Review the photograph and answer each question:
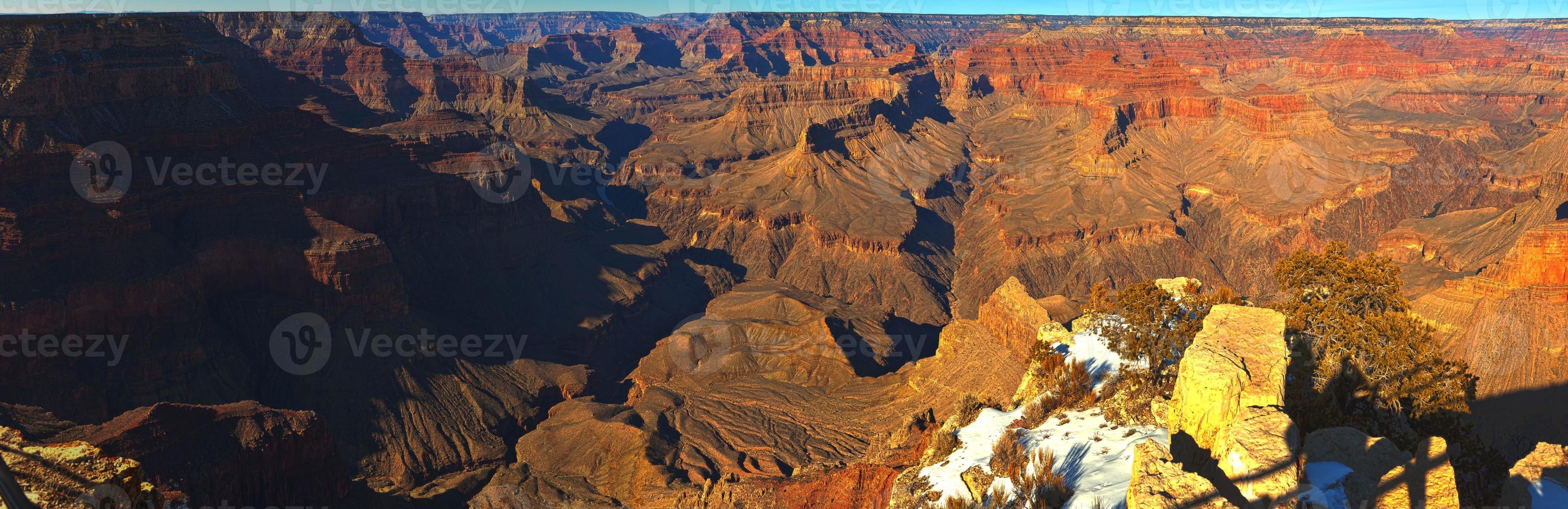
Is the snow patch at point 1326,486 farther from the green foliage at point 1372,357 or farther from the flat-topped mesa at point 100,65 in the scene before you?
the flat-topped mesa at point 100,65

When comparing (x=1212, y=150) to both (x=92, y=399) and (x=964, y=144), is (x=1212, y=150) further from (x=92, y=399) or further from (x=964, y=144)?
(x=92, y=399)

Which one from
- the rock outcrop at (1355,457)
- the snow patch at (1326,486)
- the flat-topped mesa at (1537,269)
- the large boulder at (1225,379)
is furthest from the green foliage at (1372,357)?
the flat-topped mesa at (1537,269)

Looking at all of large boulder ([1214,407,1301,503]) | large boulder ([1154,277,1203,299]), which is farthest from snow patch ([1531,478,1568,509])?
large boulder ([1154,277,1203,299])

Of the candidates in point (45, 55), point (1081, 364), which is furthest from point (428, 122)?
point (1081, 364)

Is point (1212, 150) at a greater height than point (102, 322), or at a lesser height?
lesser

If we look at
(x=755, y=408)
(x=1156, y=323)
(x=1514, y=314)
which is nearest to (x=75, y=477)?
(x=1156, y=323)

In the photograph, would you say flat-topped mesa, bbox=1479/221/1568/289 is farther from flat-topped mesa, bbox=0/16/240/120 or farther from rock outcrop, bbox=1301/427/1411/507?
flat-topped mesa, bbox=0/16/240/120
